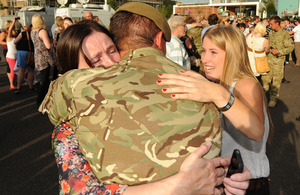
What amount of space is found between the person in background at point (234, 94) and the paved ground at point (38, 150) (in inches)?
72.1

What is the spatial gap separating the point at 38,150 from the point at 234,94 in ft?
12.0

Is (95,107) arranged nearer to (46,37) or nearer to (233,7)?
(46,37)

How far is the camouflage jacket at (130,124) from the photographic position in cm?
110

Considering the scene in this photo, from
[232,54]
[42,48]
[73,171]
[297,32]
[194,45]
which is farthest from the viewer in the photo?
[297,32]

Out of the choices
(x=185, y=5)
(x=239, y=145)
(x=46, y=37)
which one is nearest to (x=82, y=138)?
(x=239, y=145)

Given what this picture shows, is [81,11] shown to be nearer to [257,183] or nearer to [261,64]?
[261,64]

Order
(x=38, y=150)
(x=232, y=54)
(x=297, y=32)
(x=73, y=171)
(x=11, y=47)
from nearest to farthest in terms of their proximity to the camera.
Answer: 1. (x=73, y=171)
2. (x=232, y=54)
3. (x=38, y=150)
4. (x=11, y=47)
5. (x=297, y=32)

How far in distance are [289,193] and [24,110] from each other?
18.5 feet

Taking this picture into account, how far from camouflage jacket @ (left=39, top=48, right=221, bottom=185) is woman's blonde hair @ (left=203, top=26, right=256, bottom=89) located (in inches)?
39.9

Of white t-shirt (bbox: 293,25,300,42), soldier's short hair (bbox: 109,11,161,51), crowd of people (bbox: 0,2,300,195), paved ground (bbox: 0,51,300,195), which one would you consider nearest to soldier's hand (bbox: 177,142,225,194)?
crowd of people (bbox: 0,2,300,195)

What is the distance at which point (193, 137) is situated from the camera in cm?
115

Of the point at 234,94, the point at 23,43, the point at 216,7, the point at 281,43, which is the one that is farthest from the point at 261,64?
the point at 216,7

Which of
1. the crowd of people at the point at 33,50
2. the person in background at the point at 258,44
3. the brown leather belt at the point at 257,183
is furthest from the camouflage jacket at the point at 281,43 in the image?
the brown leather belt at the point at 257,183

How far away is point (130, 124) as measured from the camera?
1.10m
